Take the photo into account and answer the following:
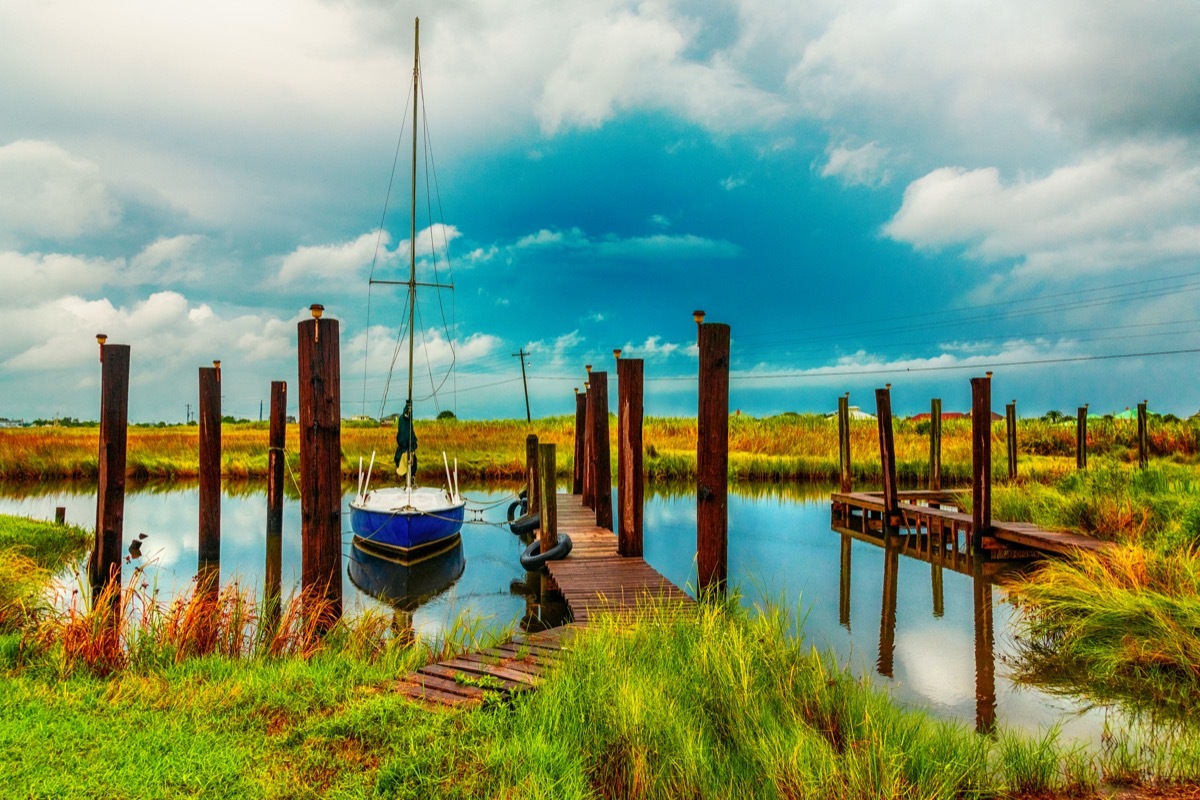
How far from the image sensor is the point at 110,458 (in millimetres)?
10297

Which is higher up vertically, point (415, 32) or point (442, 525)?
point (415, 32)

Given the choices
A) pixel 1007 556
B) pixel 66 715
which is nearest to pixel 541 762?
pixel 66 715

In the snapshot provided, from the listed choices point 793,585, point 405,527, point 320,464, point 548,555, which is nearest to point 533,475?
point 405,527

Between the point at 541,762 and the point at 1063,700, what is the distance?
243 inches

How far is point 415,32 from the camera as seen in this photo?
19672 millimetres

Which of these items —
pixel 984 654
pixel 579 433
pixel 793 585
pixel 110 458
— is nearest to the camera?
pixel 984 654

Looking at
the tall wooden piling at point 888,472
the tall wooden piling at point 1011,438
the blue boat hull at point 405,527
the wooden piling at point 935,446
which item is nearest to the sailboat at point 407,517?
the blue boat hull at point 405,527

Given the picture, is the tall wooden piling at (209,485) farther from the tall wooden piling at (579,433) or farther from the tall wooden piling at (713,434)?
the tall wooden piling at (713,434)

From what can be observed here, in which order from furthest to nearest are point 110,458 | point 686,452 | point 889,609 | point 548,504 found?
point 686,452
point 548,504
point 889,609
point 110,458

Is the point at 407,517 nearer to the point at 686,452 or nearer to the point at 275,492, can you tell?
the point at 275,492

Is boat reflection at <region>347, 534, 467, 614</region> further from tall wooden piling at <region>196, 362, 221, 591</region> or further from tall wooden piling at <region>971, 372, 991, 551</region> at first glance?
tall wooden piling at <region>971, 372, 991, 551</region>

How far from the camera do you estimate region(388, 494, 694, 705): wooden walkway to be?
572 cm

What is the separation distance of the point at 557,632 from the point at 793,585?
7404mm

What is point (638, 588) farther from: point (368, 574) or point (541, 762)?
point (368, 574)
